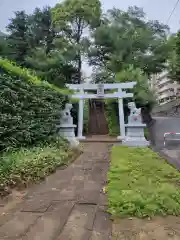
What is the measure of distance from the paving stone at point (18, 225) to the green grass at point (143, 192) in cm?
82

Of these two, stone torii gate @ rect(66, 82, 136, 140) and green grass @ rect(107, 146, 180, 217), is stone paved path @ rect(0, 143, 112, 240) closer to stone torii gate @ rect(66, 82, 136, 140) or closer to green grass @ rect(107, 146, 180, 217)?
green grass @ rect(107, 146, 180, 217)

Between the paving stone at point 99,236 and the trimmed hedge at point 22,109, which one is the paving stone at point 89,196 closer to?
the paving stone at point 99,236

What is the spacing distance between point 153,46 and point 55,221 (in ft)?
54.6

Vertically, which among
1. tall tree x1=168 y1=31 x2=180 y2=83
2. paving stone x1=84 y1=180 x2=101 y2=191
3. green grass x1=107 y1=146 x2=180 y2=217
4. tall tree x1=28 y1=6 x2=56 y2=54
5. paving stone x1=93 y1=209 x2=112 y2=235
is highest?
tall tree x1=28 y1=6 x2=56 y2=54

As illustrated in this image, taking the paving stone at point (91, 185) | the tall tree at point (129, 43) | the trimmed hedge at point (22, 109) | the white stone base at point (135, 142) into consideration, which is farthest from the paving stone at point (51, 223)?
the tall tree at point (129, 43)

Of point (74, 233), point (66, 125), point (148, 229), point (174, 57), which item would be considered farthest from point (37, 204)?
point (174, 57)

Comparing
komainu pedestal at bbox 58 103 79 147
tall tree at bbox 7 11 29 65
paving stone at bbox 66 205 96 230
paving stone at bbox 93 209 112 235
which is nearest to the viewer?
paving stone at bbox 93 209 112 235

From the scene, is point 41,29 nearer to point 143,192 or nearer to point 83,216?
point 143,192

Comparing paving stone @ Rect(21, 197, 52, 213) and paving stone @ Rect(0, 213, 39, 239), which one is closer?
paving stone @ Rect(0, 213, 39, 239)

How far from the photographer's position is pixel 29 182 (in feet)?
11.1

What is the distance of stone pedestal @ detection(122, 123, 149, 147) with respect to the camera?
28.9 ft

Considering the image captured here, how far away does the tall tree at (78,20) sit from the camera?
16.9 m

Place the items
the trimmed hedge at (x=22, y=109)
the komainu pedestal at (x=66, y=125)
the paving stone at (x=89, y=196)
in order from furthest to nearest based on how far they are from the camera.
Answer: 1. the komainu pedestal at (x=66, y=125)
2. the trimmed hedge at (x=22, y=109)
3. the paving stone at (x=89, y=196)

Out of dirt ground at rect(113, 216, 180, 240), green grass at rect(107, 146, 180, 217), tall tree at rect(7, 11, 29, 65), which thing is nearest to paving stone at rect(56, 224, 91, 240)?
dirt ground at rect(113, 216, 180, 240)
